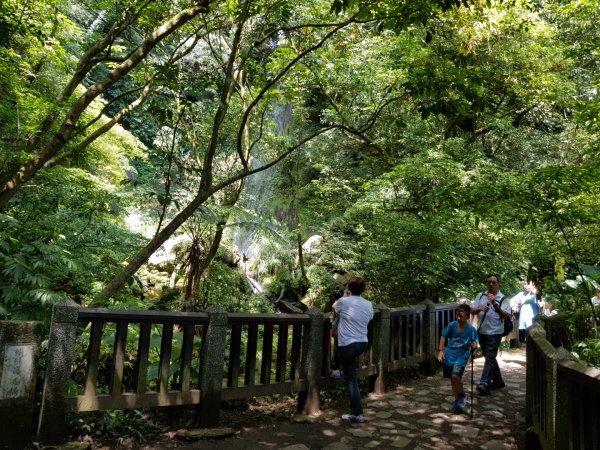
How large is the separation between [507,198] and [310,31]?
550 centimetres

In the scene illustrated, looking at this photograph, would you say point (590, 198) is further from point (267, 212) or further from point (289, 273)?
point (267, 212)

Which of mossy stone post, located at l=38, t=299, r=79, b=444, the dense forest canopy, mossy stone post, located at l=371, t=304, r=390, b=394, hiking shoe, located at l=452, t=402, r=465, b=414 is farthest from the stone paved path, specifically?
the dense forest canopy

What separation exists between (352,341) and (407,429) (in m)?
1.20

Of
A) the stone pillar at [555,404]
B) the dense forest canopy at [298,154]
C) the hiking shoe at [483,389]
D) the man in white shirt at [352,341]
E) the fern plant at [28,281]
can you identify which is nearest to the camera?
the stone pillar at [555,404]

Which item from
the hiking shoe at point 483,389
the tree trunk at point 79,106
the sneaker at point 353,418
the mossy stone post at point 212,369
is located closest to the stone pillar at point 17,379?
the mossy stone post at point 212,369

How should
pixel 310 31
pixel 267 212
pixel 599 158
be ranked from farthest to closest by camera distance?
pixel 267 212 → pixel 310 31 → pixel 599 158

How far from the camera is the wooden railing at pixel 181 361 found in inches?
149

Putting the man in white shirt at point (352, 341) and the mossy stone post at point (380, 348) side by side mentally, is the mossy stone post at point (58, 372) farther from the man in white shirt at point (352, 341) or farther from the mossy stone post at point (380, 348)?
the mossy stone post at point (380, 348)

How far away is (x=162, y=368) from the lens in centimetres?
436

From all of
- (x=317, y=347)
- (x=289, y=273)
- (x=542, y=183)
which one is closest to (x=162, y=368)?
(x=317, y=347)

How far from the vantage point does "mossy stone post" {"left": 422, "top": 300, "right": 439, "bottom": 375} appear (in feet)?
26.4

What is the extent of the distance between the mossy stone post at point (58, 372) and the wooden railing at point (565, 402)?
3.85 metres

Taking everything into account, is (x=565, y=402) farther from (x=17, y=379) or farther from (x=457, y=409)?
(x=17, y=379)

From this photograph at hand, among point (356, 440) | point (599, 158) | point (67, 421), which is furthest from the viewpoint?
point (599, 158)
